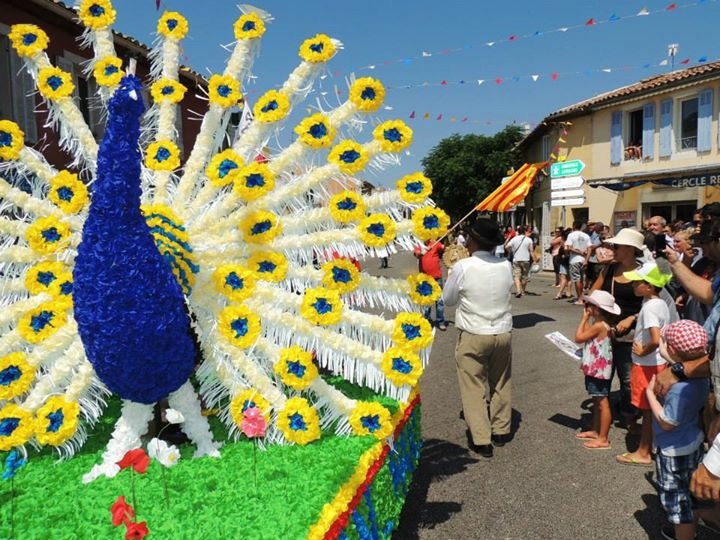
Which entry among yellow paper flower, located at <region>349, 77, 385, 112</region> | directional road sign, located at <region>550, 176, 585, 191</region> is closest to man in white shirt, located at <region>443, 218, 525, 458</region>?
yellow paper flower, located at <region>349, 77, 385, 112</region>

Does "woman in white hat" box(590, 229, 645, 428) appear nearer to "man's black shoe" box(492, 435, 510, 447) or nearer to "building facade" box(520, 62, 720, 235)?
"man's black shoe" box(492, 435, 510, 447)

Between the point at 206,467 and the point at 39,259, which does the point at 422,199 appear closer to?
the point at 206,467

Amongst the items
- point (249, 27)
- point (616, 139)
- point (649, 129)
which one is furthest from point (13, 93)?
point (616, 139)

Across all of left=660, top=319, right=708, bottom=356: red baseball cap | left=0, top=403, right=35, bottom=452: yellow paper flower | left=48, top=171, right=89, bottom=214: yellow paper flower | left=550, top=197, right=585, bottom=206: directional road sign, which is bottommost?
left=0, top=403, right=35, bottom=452: yellow paper flower

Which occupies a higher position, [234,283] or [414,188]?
[414,188]

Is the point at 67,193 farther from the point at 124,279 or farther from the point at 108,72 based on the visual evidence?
the point at 124,279

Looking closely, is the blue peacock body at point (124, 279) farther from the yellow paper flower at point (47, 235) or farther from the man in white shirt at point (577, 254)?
the man in white shirt at point (577, 254)

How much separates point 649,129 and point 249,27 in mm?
16931

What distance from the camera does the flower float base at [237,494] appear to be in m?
2.04

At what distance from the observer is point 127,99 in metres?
2.15

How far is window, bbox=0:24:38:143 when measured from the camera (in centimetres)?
848

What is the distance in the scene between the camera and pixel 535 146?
25625 mm

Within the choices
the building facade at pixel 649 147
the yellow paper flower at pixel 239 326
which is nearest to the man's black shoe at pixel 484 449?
the yellow paper flower at pixel 239 326

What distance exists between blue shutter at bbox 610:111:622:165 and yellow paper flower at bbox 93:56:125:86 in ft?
59.0
